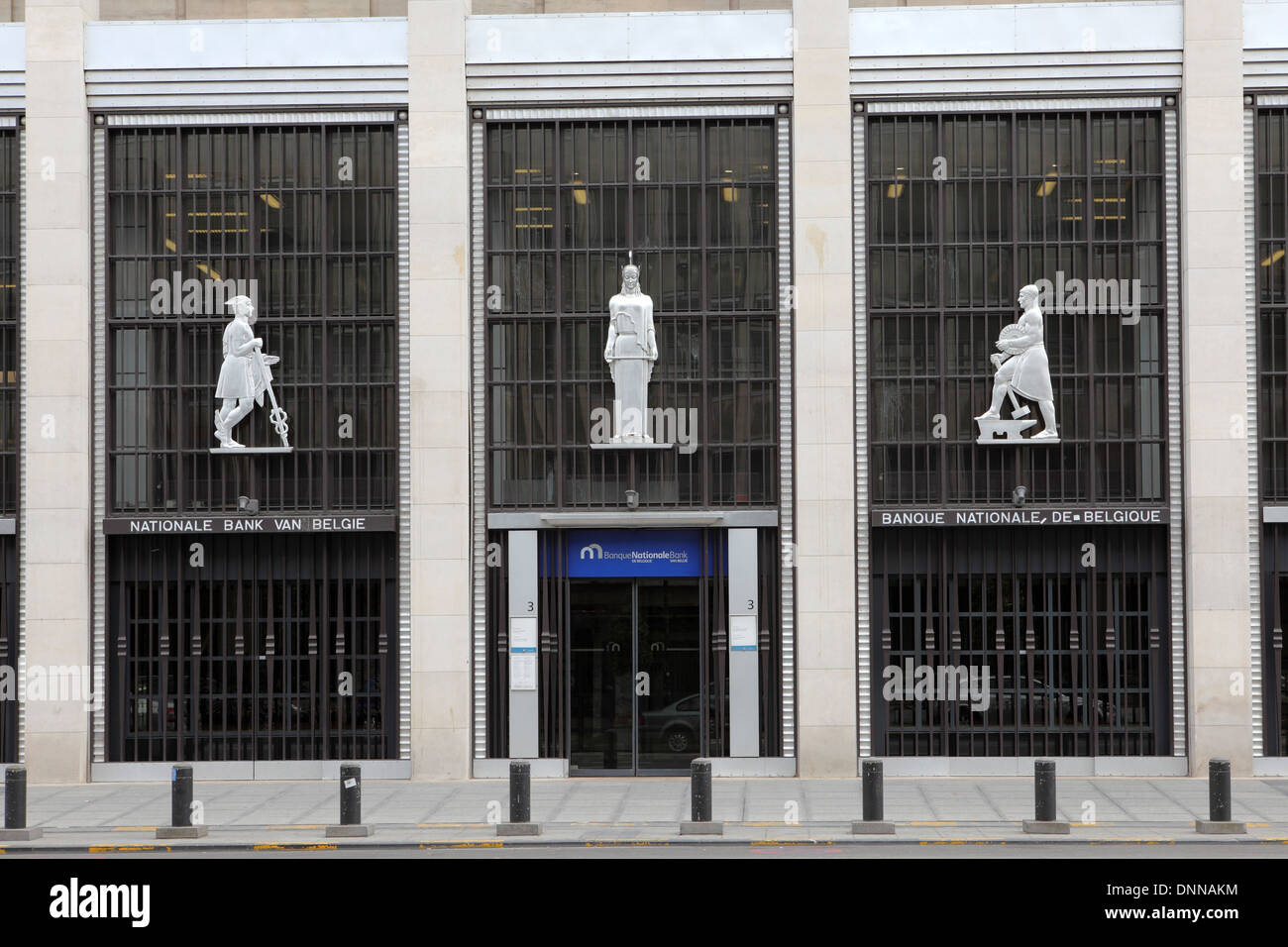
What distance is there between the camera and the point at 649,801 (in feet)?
65.7

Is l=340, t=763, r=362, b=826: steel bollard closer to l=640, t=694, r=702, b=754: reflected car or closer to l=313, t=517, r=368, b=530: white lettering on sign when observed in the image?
l=313, t=517, r=368, b=530: white lettering on sign

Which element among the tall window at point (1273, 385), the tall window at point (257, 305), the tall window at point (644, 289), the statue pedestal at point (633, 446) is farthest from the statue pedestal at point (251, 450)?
the tall window at point (1273, 385)

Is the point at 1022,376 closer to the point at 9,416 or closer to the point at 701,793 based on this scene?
the point at 701,793

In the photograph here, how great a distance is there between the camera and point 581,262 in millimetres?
22938

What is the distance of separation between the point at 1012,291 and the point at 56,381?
1432cm

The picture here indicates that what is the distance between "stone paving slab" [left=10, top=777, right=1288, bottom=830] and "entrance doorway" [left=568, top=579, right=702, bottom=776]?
51 centimetres

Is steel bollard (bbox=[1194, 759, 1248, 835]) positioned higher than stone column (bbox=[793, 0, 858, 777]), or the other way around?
stone column (bbox=[793, 0, 858, 777])

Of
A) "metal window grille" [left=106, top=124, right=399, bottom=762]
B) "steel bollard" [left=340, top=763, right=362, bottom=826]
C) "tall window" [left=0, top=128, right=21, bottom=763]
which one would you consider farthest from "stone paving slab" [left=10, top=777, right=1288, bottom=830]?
"tall window" [left=0, top=128, right=21, bottom=763]

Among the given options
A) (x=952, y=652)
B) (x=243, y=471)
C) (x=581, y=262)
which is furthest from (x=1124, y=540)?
(x=243, y=471)

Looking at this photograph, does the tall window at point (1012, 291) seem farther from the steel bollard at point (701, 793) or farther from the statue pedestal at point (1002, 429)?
the steel bollard at point (701, 793)

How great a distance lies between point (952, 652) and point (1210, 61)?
31.1 feet

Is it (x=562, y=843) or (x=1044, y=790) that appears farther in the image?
(x=1044, y=790)

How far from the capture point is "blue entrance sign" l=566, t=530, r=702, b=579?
74.2ft

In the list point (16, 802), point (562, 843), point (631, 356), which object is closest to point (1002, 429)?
point (631, 356)
